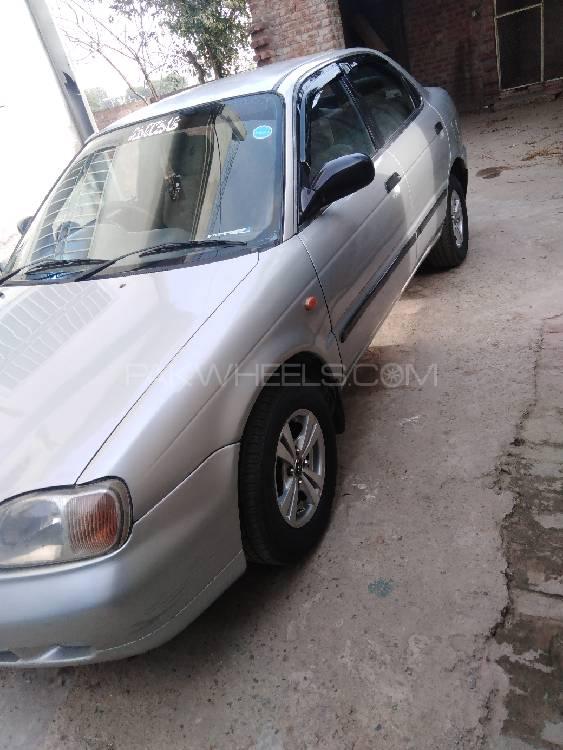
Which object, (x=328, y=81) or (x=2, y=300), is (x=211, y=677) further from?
(x=328, y=81)

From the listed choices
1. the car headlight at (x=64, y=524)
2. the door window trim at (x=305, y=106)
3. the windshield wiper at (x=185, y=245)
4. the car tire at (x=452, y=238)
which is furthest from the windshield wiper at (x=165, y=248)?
the car tire at (x=452, y=238)

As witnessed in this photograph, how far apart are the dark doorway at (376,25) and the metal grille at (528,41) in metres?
1.82

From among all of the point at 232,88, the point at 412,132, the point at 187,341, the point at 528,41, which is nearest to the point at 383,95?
the point at 412,132

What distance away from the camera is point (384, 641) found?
1.85 meters

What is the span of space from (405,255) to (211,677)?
2359 millimetres

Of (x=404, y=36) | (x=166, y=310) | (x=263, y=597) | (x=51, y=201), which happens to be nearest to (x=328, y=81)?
(x=51, y=201)

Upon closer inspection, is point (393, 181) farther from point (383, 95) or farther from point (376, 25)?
point (376, 25)

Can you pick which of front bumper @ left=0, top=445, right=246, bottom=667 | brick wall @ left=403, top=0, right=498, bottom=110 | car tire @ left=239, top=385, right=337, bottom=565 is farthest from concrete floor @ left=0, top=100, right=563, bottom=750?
brick wall @ left=403, top=0, right=498, bottom=110

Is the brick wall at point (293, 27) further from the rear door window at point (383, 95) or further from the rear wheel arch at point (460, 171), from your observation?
the rear door window at point (383, 95)

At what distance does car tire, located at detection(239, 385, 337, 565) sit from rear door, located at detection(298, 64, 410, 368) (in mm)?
431

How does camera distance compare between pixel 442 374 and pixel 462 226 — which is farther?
pixel 462 226

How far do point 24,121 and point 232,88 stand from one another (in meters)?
7.77

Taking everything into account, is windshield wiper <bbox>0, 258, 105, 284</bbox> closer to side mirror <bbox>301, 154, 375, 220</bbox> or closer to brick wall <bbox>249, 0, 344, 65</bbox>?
side mirror <bbox>301, 154, 375, 220</bbox>

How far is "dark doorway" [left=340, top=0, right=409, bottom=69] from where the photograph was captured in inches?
406
